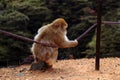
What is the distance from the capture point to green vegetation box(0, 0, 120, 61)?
11055 millimetres

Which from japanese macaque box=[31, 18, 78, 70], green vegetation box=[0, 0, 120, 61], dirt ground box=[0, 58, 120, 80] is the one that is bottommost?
green vegetation box=[0, 0, 120, 61]

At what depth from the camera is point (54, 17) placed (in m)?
13.4

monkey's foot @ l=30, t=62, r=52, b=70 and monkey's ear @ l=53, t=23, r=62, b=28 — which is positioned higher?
monkey's ear @ l=53, t=23, r=62, b=28

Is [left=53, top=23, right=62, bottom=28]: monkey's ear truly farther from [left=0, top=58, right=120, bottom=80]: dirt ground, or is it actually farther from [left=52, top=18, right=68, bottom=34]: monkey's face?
[left=0, top=58, right=120, bottom=80]: dirt ground

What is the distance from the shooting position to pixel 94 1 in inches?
547

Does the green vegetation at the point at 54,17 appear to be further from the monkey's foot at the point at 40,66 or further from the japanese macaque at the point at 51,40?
the japanese macaque at the point at 51,40

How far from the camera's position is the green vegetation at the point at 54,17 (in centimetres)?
1105

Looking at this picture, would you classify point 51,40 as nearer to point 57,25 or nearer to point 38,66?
point 57,25

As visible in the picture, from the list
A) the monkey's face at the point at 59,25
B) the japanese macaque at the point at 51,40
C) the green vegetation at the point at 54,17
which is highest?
the monkey's face at the point at 59,25

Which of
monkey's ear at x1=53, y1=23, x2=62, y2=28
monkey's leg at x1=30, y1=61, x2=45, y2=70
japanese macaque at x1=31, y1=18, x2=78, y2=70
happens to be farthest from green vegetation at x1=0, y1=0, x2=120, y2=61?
monkey's ear at x1=53, y1=23, x2=62, y2=28

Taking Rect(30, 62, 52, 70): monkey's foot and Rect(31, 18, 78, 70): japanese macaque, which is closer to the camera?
Rect(31, 18, 78, 70): japanese macaque

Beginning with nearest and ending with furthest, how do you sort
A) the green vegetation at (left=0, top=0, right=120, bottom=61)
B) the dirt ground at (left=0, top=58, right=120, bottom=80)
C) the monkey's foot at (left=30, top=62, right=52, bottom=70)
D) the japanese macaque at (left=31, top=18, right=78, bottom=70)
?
the dirt ground at (left=0, top=58, right=120, bottom=80) < the japanese macaque at (left=31, top=18, right=78, bottom=70) < the monkey's foot at (left=30, top=62, right=52, bottom=70) < the green vegetation at (left=0, top=0, right=120, bottom=61)

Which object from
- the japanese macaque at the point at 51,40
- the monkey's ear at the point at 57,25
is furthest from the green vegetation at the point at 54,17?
the monkey's ear at the point at 57,25

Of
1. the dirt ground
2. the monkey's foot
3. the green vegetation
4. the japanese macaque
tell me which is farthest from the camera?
the green vegetation
